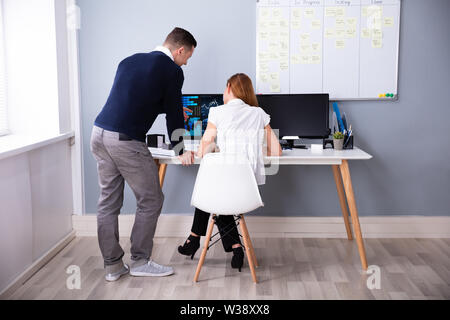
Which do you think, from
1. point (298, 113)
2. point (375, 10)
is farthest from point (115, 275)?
point (375, 10)

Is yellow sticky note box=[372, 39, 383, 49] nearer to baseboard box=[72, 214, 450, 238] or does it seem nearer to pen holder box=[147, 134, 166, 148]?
baseboard box=[72, 214, 450, 238]

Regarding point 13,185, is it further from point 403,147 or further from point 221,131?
point 403,147

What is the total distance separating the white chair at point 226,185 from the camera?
8.43ft

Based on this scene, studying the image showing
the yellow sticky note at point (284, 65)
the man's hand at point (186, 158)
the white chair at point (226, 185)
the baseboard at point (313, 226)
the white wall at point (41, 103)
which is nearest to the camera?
the white chair at point (226, 185)

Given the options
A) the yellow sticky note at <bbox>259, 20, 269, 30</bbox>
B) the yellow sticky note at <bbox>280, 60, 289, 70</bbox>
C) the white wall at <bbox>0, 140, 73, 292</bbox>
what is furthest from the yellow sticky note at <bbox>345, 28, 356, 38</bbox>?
the white wall at <bbox>0, 140, 73, 292</bbox>

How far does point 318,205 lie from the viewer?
12.2 feet

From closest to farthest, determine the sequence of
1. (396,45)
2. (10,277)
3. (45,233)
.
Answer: (10,277) → (45,233) → (396,45)

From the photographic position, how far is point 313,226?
371 centimetres

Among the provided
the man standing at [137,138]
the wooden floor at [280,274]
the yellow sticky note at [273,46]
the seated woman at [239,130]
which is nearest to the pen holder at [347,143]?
the seated woman at [239,130]

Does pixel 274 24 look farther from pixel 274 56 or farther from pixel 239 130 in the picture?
pixel 239 130

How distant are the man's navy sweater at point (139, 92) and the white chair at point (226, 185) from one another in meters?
0.43

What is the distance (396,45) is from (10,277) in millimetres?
2935

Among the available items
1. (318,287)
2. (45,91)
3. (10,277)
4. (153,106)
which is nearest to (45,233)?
(10,277)

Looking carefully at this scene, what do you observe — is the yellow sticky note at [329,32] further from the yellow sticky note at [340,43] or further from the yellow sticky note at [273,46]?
the yellow sticky note at [273,46]
